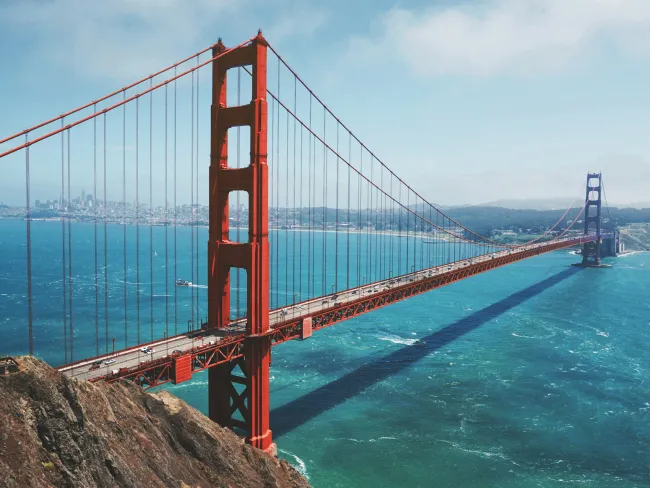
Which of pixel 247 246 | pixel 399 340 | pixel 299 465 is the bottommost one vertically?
pixel 299 465

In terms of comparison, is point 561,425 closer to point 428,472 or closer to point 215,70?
point 428,472

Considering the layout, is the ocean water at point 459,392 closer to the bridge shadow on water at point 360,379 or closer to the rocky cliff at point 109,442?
the bridge shadow on water at point 360,379

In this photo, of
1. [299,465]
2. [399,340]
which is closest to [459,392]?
[399,340]

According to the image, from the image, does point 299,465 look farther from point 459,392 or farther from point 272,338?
point 459,392

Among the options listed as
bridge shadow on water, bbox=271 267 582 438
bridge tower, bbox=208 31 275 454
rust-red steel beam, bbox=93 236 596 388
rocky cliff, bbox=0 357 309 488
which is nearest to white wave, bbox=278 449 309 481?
bridge tower, bbox=208 31 275 454

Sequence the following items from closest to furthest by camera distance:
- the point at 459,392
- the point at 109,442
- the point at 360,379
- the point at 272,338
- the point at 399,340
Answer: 1. the point at 109,442
2. the point at 272,338
3. the point at 459,392
4. the point at 360,379
5. the point at 399,340
